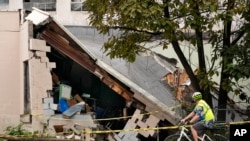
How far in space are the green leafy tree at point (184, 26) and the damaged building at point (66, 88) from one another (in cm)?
164

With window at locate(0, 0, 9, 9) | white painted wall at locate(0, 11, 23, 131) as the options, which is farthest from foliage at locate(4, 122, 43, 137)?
window at locate(0, 0, 9, 9)

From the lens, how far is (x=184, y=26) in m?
12.5

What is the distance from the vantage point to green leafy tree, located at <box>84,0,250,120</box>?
1190 centimetres

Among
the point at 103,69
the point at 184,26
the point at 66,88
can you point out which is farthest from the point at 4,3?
the point at 184,26

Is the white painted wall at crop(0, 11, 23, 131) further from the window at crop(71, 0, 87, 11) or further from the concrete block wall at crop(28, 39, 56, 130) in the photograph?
the window at crop(71, 0, 87, 11)

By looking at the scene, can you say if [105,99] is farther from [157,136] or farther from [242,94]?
[242,94]

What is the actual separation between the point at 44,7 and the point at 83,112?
7899 millimetres

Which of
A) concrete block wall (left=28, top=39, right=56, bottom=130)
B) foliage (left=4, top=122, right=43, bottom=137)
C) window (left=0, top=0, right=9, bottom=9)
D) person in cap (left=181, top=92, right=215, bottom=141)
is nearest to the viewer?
person in cap (left=181, top=92, right=215, bottom=141)

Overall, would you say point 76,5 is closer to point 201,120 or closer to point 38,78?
point 38,78

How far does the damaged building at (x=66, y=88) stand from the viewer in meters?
14.4

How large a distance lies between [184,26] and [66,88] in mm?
4430

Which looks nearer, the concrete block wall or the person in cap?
the person in cap

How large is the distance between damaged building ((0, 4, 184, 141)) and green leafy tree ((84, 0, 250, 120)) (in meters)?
1.64

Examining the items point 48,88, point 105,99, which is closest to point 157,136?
point 105,99
